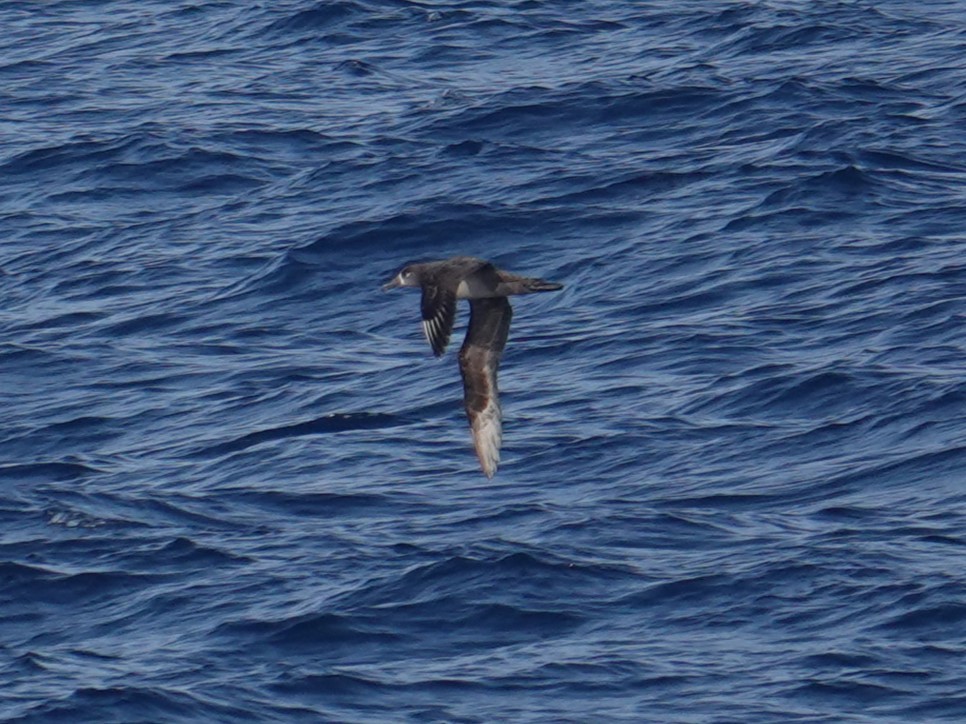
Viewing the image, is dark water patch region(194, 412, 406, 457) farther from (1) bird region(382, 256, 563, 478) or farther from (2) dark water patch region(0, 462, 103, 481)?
(1) bird region(382, 256, 563, 478)

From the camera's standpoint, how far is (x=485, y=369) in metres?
13.9

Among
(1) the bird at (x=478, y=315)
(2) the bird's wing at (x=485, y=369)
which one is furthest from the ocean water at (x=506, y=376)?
(1) the bird at (x=478, y=315)

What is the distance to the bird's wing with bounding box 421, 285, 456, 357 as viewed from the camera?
40.4 ft

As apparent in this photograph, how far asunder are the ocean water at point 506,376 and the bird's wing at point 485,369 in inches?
62.5

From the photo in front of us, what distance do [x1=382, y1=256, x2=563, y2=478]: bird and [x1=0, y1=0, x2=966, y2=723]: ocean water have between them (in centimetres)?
170

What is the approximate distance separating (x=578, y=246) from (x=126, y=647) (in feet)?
23.0

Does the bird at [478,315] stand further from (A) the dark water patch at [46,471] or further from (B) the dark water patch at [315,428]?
(A) the dark water patch at [46,471]

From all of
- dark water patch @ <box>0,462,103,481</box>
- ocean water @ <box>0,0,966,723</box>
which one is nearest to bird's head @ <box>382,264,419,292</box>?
ocean water @ <box>0,0,966,723</box>

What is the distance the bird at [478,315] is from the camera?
1272 cm

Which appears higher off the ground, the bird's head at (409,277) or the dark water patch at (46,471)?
the bird's head at (409,277)

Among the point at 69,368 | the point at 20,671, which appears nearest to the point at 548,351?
the point at 69,368

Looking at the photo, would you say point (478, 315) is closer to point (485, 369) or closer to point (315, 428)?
point (485, 369)

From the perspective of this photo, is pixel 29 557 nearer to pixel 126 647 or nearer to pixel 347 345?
pixel 126 647

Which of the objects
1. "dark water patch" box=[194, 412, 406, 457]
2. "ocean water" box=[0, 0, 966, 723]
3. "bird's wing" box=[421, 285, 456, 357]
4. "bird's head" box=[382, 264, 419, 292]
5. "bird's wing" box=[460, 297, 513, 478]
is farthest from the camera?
"dark water patch" box=[194, 412, 406, 457]
